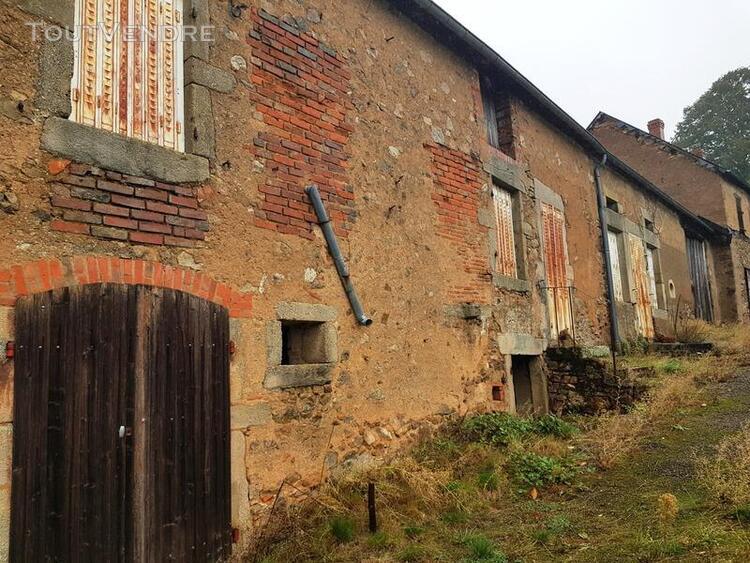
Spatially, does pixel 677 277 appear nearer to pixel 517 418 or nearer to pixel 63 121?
pixel 517 418

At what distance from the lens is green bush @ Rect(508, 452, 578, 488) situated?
16.7 ft

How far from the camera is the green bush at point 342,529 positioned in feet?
13.3

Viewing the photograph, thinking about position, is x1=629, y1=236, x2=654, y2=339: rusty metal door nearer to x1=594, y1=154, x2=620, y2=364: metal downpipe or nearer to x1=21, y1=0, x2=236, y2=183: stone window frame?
x1=594, y1=154, x2=620, y2=364: metal downpipe

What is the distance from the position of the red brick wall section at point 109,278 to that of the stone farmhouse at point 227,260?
0.01 metres

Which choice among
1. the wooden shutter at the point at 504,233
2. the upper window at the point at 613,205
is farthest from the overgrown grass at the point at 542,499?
the upper window at the point at 613,205

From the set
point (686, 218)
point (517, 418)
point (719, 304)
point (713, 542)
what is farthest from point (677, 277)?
point (713, 542)

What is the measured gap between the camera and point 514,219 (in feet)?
26.4

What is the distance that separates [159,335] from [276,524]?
1.62 m

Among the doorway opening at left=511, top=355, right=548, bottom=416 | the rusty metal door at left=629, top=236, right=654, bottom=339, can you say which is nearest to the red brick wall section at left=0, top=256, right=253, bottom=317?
the doorway opening at left=511, top=355, right=548, bottom=416

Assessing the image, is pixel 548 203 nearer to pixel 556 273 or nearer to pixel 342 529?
pixel 556 273

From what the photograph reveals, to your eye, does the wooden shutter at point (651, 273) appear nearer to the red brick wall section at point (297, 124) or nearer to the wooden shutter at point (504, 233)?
the wooden shutter at point (504, 233)

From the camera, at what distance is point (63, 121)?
137 inches

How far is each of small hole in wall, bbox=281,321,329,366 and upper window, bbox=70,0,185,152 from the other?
Answer: 1708mm

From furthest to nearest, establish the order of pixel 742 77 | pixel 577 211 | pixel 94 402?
pixel 742 77 → pixel 577 211 → pixel 94 402
